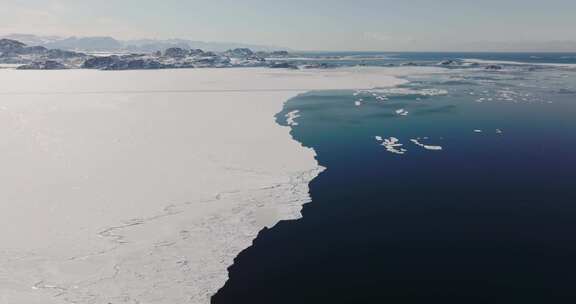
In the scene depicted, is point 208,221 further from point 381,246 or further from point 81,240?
point 381,246

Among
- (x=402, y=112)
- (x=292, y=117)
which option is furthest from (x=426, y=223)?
(x=402, y=112)

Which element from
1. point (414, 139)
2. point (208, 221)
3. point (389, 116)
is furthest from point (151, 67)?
point (208, 221)

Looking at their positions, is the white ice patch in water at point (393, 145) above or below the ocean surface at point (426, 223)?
above

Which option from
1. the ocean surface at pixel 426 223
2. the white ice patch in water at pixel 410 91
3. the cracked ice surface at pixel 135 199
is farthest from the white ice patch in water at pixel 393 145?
the white ice patch in water at pixel 410 91

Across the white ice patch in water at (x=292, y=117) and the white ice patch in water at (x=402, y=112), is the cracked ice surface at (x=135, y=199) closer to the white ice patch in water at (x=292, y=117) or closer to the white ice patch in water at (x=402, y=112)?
the white ice patch in water at (x=292, y=117)

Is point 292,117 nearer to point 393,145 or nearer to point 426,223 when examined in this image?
point 393,145

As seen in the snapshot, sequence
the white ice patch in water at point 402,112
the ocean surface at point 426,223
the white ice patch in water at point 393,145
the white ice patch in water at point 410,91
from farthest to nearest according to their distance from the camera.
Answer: the white ice patch in water at point 410,91, the white ice patch in water at point 402,112, the white ice patch in water at point 393,145, the ocean surface at point 426,223
